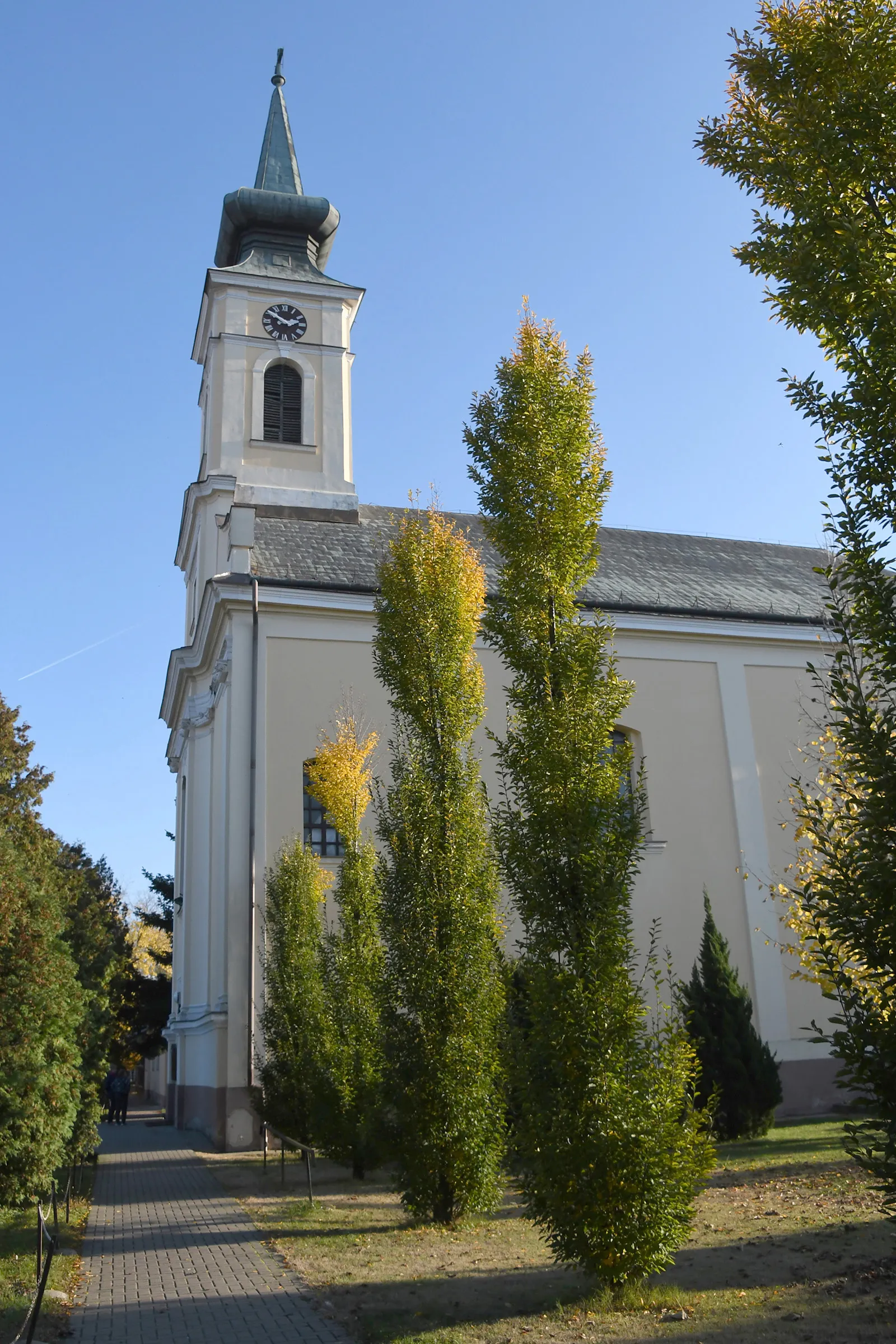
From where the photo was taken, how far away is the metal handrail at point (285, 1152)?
45.6 feet

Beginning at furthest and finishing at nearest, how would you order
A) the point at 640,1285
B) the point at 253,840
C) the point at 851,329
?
the point at 253,840 → the point at 640,1285 → the point at 851,329

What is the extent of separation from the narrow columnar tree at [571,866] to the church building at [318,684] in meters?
11.3

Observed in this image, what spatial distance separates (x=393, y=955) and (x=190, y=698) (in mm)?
17691

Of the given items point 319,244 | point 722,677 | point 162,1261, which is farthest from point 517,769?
point 319,244

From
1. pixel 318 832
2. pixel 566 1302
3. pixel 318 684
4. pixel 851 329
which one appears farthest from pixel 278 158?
pixel 566 1302

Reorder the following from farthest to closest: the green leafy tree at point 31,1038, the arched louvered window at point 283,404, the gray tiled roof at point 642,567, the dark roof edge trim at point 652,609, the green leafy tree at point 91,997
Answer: the arched louvered window at point 283,404 → the gray tiled roof at point 642,567 → the dark roof edge trim at point 652,609 → the green leafy tree at point 91,997 → the green leafy tree at point 31,1038

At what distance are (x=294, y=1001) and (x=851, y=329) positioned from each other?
14.4 meters

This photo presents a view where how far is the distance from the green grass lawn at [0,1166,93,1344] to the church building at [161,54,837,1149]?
25.1 feet

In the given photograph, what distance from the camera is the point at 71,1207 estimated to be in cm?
1485

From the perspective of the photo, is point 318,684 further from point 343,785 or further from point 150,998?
point 150,998

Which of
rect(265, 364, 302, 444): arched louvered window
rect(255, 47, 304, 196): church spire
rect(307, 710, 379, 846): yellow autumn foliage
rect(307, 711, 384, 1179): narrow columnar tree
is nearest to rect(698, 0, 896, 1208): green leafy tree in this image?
rect(307, 711, 384, 1179): narrow columnar tree

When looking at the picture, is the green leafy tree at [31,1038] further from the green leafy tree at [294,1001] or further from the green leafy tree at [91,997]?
the green leafy tree at [294,1001]

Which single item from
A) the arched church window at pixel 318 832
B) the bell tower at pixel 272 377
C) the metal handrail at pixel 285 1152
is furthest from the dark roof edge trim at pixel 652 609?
the metal handrail at pixel 285 1152

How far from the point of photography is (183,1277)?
10.4m
